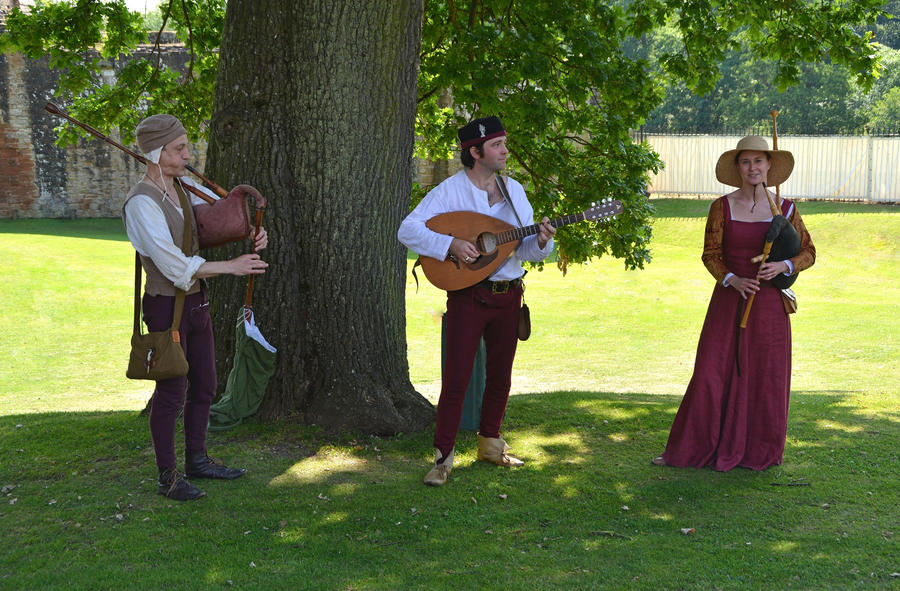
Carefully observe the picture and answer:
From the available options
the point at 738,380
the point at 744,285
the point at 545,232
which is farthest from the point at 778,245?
the point at 545,232

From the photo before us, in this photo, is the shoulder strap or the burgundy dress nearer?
the shoulder strap

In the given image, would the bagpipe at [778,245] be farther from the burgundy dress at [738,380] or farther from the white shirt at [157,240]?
the white shirt at [157,240]

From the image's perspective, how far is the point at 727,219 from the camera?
208 inches

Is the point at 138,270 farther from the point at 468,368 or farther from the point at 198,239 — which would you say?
the point at 468,368

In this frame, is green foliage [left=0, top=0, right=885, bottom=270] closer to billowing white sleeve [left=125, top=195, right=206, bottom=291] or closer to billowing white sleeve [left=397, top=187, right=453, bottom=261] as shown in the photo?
billowing white sleeve [left=397, top=187, right=453, bottom=261]

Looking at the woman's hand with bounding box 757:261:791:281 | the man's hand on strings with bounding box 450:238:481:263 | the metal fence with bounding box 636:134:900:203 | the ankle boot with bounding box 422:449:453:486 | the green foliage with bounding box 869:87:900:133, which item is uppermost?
the green foliage with bounding box 869:87:900:133

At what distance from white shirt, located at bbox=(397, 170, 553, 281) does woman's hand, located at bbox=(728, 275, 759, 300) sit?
3.56 feet

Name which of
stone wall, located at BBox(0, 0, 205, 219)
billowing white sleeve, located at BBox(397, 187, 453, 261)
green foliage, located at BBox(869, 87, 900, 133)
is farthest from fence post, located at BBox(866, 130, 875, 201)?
billowing white sleeve, located at BBox(397, 187, 453, 261)

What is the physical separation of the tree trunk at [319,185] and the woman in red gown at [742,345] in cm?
181

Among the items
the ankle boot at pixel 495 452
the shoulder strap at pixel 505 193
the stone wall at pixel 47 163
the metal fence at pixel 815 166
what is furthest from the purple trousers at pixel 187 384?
the stone wall at pixel 47 163

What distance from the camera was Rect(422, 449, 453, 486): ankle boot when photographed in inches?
197

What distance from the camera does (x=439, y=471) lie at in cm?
506

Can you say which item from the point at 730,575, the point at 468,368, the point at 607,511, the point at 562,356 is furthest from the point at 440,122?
the point at 730,575

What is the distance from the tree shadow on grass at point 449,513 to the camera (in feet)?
13.0
